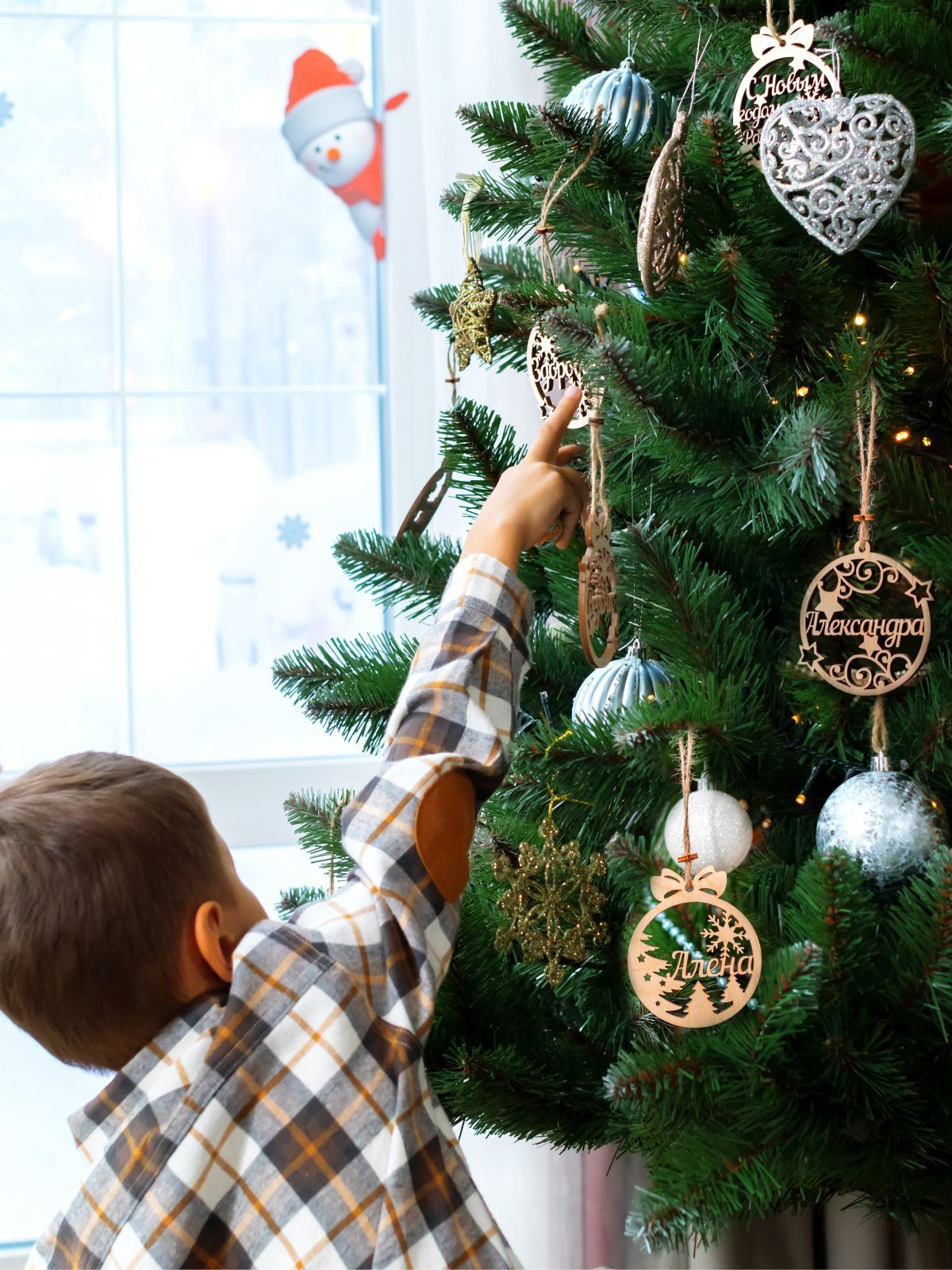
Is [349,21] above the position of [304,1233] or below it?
above

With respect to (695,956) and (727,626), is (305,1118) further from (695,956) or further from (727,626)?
(727,626)

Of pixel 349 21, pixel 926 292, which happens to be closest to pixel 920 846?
pixel 926 292

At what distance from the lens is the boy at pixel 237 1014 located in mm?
606

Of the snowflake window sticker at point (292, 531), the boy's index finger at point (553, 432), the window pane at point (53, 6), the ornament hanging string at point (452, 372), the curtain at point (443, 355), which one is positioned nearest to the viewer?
the boy's index finger at point (553, 432)

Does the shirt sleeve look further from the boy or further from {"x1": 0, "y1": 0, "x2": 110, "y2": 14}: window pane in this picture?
{"x1": 0, "y1": 0, "x2": 110, "y2": 14}: window pane

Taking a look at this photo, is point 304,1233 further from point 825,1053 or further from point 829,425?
point 829,425

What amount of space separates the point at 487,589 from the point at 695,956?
0.23m

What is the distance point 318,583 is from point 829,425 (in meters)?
1.02

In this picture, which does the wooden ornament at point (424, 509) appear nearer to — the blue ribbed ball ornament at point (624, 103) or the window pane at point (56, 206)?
the blue ribbed ball ornament at point (624, 103)

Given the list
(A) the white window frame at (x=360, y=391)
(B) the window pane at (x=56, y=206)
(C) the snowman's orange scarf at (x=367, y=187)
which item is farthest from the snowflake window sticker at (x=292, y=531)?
(C) the snowman's orange scarf at (x=367, y=187)

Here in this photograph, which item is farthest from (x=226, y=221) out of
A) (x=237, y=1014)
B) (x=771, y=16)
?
(x=237, y=1014)

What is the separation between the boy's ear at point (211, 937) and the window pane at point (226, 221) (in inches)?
39.8

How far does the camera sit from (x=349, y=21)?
1.51 m

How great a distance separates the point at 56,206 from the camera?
57.9 inches
